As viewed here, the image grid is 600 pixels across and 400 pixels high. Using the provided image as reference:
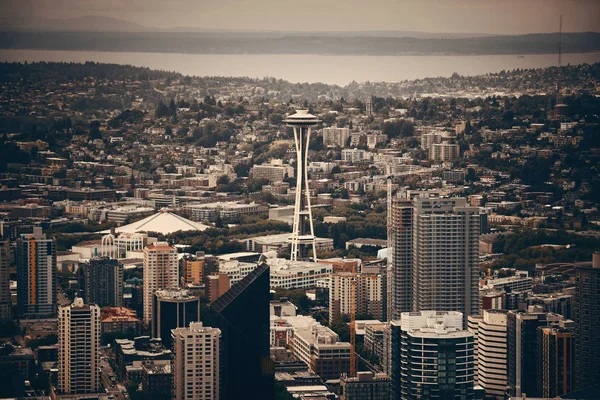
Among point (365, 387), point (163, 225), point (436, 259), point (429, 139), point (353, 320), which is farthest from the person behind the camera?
point (429, 139)

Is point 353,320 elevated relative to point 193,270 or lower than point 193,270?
lower

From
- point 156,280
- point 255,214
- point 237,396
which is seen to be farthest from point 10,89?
point 237,396

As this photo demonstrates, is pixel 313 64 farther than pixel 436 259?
Yes

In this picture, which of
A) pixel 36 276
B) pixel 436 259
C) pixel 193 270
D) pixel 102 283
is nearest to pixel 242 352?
Result: pixel 436 259

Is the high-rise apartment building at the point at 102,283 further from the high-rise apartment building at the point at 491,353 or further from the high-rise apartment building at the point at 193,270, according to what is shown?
the high-rise apartment building at the point at 491,353

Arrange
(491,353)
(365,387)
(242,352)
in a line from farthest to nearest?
(491,353) < (365,387) < (242,352)

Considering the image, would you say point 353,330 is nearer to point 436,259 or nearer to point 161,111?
point 436,259
